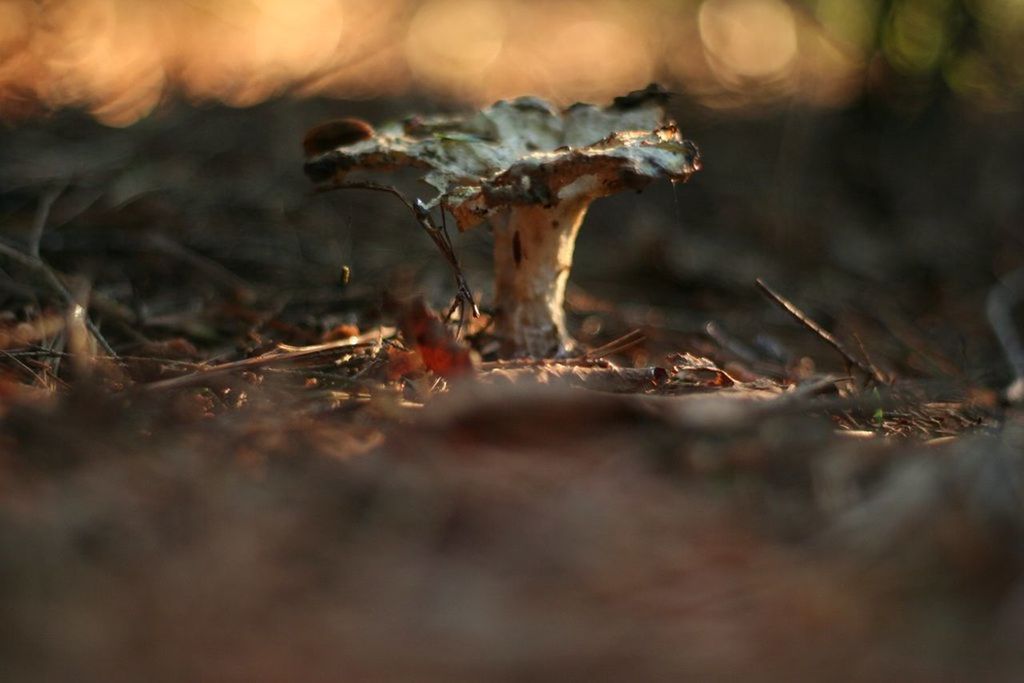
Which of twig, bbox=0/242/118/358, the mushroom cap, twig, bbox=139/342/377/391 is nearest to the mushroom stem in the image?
the mushroom cap

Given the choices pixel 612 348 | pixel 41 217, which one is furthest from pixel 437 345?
pixel 41 217

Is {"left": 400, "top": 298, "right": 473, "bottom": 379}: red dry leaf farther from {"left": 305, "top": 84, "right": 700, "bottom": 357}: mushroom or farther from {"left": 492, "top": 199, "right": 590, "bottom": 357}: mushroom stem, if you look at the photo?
{"left": 492, "top": 199, "right": 590, "bottom": 357}: mushroom stem

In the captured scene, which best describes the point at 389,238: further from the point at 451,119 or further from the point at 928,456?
the point at 928,456

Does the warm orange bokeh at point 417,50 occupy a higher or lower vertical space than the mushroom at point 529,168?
lower

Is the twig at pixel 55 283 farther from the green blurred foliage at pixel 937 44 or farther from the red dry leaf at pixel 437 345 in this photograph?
the green blurred foliage at pixel 937 44

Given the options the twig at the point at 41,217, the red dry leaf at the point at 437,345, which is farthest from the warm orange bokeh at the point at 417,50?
the red dry leaf at the point at 437,345

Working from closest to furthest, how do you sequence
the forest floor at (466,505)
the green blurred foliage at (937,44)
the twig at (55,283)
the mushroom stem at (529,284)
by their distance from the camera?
the forest floor at (466,505) → the twig at (55,283) → the mushroom stem at (529,284) → the green blurred foliage at (937,44)

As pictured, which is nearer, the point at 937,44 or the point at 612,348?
→ the point at 612,348

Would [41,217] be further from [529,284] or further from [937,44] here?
[937,44]
